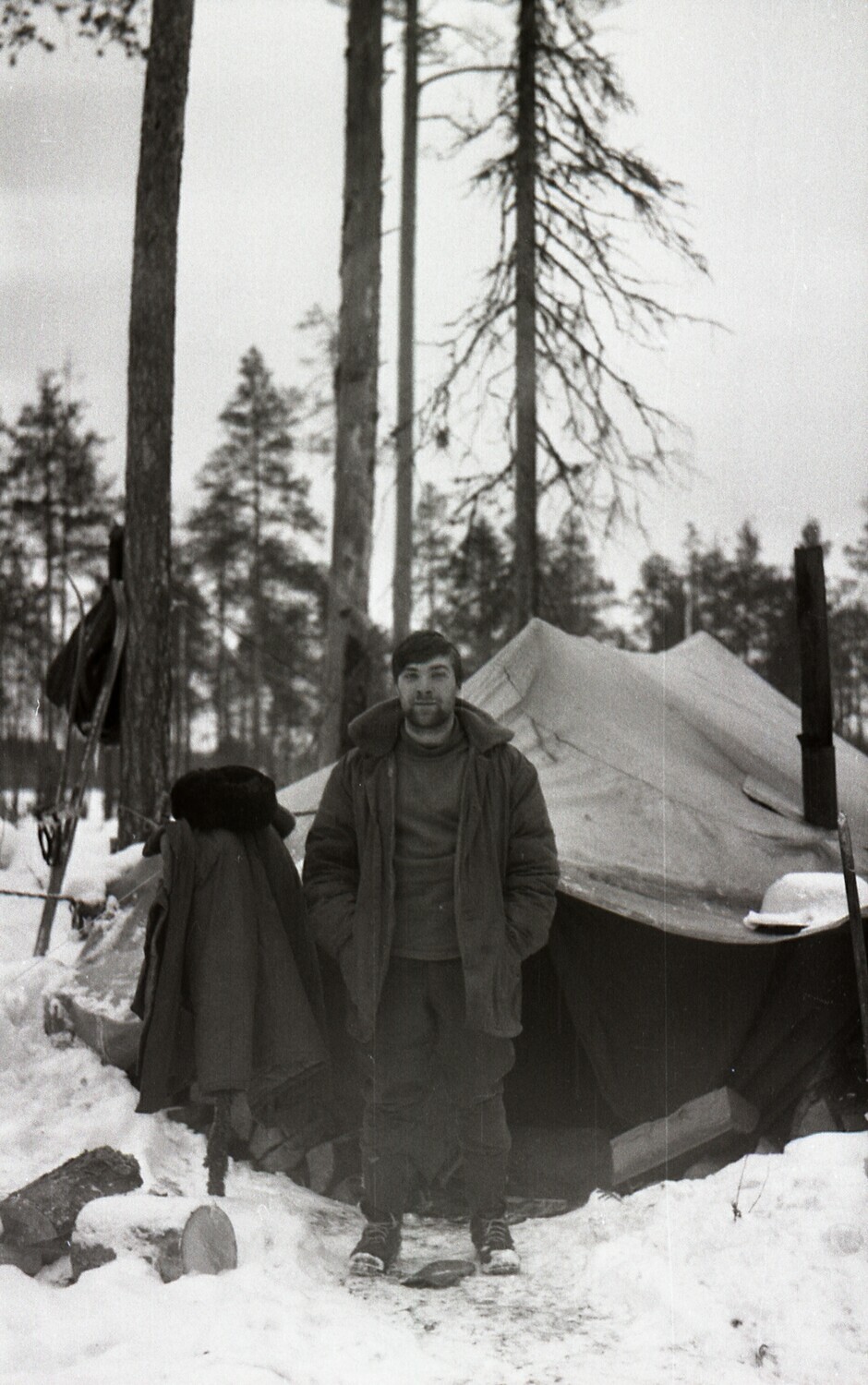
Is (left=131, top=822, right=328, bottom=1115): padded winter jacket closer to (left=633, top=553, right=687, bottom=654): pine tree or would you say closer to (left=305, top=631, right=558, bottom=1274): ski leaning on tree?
(left=305, top=631, right=558, bottom=1274): ski leaning on tree

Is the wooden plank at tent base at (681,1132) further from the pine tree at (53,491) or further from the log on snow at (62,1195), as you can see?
the pine tree at (53,491)

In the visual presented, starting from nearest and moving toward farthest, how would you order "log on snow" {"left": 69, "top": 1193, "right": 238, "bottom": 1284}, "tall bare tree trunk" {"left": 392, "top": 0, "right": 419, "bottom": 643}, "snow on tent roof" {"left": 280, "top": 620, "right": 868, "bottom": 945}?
"log on snow" {"left": 69, "top": 1193, "right": 238, "bottom": 1284}, "snow on tent roof" {"left": 280, "top": 620, "right": 868, "bottom": 945}, "tall bare tree trunk" {"left": 392, "top": 0, "right": 419, "bottom": 643}

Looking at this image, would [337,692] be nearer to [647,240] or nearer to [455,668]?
[455,668]

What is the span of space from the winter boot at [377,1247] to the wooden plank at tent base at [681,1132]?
90 cm

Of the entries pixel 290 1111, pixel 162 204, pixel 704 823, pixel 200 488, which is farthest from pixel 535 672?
pixel 200 488

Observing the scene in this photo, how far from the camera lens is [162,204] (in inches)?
274

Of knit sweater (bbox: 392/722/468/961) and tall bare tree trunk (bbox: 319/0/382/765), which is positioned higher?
tall bare tree trunk (bbox: 319/0/382/765)

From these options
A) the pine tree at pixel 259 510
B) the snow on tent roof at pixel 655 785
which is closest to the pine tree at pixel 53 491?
the pine tree at pixel 259 510

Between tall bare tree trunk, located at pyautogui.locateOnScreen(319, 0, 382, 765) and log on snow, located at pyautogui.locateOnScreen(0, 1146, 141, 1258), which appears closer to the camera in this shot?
log on snow, located at pyautogui.locateOnScreen(0, 1146, 141, 1258)

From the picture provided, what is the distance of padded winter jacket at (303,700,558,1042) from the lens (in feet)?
12.6

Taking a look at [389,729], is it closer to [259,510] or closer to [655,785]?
[655,785]

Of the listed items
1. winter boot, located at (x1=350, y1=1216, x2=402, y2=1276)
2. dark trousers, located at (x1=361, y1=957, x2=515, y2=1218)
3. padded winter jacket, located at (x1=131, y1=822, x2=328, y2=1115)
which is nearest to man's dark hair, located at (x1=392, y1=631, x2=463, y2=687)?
padded winter jacket, located at (x1=131, y1=822, x2=328, y2=1115)

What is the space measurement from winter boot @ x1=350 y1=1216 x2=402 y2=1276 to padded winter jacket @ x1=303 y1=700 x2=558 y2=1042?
1.79 feet

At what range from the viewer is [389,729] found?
4.05m
